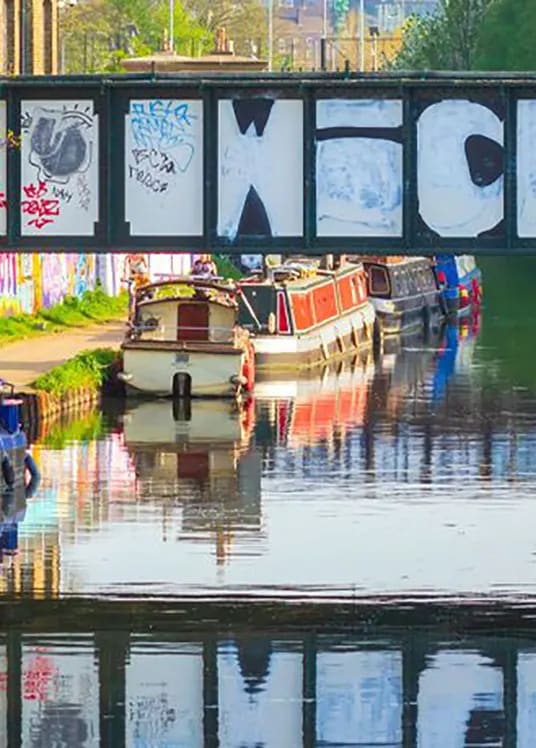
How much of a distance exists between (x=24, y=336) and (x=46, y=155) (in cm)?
2885

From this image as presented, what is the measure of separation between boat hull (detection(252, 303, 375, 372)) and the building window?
33.4 feet

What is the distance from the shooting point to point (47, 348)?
195 feet

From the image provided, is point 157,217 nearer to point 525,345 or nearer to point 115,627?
point 115,627

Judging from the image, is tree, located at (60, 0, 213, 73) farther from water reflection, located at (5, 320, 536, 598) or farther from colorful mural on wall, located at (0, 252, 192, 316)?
water reflection, located at (5, 320, 536, 598)

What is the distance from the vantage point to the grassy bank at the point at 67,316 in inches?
2475

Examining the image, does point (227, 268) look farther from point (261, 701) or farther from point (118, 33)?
point (261, 701)

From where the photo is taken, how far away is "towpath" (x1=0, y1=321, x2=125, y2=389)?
53.5 m

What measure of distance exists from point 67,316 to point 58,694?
39.6m

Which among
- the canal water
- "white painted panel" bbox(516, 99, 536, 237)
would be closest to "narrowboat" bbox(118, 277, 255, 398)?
the canal water

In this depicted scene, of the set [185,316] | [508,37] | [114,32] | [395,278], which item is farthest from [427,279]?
[508,37]

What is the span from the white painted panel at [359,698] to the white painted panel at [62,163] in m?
5.99

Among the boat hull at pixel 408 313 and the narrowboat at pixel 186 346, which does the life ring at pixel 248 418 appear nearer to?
the narrowboat at pixel 186 346

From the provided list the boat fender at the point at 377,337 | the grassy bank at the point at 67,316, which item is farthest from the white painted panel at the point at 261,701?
the boat fender at the point at 377,337

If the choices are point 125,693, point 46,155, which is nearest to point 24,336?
point 46,155
